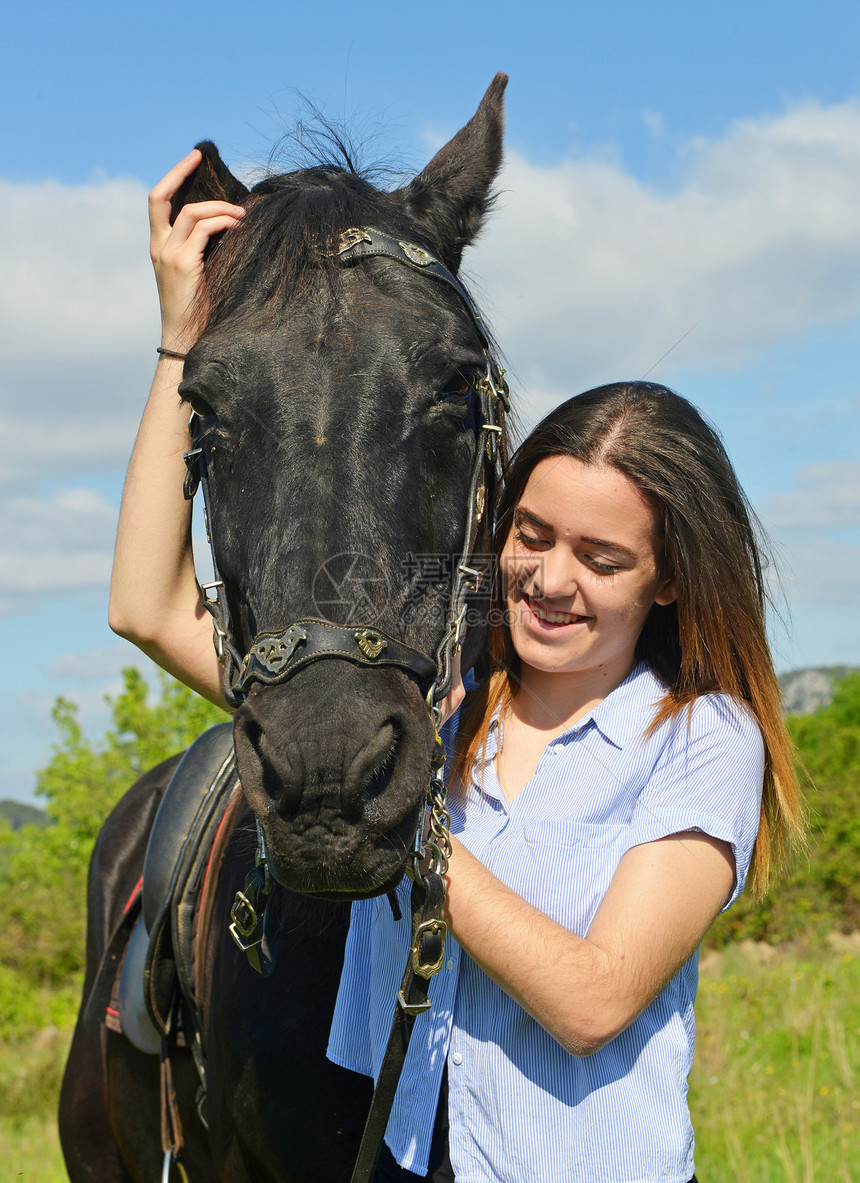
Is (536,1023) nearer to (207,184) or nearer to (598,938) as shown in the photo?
(598,938)

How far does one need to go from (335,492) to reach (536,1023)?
1184 millimetres

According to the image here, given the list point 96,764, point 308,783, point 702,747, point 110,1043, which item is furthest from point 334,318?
point 96,764

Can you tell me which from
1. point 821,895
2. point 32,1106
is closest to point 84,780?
point 32,1106

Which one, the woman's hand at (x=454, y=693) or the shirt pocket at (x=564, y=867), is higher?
the woman's hand at (x=454, y=693)

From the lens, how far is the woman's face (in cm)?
227

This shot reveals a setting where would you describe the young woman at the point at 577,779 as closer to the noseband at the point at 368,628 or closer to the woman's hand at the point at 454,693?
the woman's hand at the point at 454,693

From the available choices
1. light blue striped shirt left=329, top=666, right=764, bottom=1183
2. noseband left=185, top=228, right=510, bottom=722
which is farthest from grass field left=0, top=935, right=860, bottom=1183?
noseband left=185, top=228, right=510, bottom=722

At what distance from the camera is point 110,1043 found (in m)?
4.00

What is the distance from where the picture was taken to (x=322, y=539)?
1865 millimetres

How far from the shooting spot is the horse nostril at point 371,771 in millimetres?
1626

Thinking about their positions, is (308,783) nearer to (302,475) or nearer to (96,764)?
(302,475)

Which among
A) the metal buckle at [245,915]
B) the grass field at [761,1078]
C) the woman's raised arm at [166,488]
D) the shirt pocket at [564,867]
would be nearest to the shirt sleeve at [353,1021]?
the metal buckle at [245,915]

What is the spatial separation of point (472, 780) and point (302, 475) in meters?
0.85

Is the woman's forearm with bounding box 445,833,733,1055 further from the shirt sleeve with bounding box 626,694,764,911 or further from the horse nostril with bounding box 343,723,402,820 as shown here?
the horse nostril with bounding box 343,723,402,820
